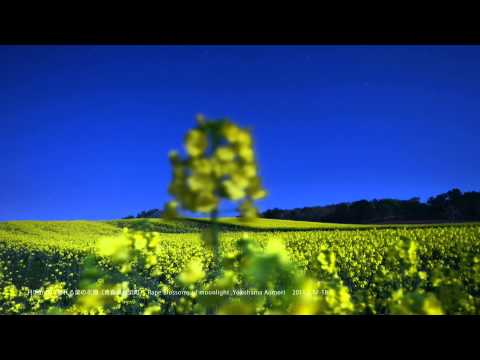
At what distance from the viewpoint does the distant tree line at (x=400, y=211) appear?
10.0 feet

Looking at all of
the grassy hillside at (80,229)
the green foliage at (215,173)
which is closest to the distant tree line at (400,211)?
the grassy hillside at (80,229)

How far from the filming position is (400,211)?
3.36 metres

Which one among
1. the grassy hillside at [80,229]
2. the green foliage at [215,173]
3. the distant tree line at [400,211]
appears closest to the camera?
the green foliage at [215,173]

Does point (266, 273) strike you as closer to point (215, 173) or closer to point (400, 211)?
point (215, 173)

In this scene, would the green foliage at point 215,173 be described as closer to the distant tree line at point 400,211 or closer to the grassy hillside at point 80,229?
the distant tree line at point 400,211

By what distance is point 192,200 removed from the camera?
1790 mm

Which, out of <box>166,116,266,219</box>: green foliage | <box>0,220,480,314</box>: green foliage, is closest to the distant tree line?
<box>0,220,480,314</box>: green foliage

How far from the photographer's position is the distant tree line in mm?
3061

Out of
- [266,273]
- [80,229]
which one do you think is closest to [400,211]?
[266,273]

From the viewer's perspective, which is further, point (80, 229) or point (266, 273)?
point (80, 229)

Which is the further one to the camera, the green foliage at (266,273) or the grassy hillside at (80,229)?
the grassy hillside at (80,229)
